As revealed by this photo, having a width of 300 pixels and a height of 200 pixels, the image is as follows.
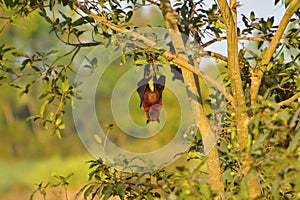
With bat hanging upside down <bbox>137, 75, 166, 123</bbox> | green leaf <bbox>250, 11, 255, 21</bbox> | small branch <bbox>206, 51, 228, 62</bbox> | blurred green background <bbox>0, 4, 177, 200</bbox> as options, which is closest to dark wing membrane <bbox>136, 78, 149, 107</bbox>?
bat hanging upside down <bbox>137, 75, 166, 123</bbox>

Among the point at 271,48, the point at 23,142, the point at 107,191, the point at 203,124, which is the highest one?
the point at 23,142

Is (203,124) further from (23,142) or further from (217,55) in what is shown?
(23,142)

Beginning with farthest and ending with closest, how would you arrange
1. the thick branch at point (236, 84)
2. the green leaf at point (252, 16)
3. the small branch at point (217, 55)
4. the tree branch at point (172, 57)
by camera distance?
the green leaf at point (252, 16) < the small branch at point (217, 55) < the tree branch at point (172, 57) < the thick branch at point (236, 84)

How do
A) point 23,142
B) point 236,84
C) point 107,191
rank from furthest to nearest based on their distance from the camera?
1. point 23,142
2. point 107,191
3. point 236,84

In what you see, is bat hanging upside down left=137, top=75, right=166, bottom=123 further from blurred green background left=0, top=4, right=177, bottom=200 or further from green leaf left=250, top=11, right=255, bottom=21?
blurred green background left=0, top=4, right=177, bottom=200

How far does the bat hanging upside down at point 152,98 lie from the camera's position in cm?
258

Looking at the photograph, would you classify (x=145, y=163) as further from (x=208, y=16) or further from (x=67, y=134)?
(x=67, y=134)

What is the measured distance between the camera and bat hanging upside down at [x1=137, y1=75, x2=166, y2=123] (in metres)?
2.58

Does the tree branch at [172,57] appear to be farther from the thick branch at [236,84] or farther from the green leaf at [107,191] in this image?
the green leaf at [107,191]

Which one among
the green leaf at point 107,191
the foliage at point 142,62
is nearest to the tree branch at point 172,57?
the foliage at point 142,62

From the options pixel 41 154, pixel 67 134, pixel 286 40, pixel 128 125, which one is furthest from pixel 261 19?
pixel 41 154

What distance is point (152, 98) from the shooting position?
2.58 meters

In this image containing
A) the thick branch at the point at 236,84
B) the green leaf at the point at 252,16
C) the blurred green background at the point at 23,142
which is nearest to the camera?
the thick branch at the point at 236,84

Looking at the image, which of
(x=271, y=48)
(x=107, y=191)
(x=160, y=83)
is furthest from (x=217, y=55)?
(x=107, y=191)
